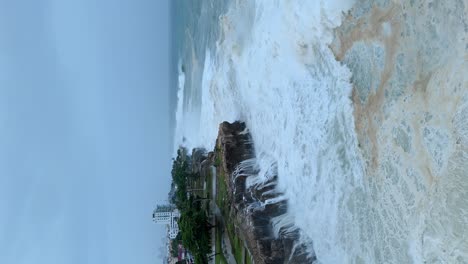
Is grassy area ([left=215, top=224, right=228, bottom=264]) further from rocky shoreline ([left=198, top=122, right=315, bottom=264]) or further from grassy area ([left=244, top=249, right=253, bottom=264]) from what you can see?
grassy area ([left=244, top=249, right=253, bottom=264])

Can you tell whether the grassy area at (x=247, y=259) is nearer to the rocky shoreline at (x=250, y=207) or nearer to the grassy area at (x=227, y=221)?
the grassy area at (x=227, y=221)

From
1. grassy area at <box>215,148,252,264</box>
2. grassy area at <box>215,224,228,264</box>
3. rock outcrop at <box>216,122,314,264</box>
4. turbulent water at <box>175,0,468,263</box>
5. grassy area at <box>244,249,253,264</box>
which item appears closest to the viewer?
turbulent water at <box>175,0,468,263</box>

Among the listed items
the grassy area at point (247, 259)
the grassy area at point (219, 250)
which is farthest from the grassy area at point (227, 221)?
the grassy area at point (219, 250)

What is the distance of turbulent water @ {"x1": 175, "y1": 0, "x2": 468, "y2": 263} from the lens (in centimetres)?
930

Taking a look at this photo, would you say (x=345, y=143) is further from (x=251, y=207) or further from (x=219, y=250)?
(x=219, y=250)

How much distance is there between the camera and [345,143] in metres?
13.1

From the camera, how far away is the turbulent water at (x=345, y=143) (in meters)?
9.30

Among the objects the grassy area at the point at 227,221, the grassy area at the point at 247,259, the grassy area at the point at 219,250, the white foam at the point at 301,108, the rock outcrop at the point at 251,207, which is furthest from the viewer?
the grassy area at the point at 219,250

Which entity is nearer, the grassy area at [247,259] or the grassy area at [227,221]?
the grassy area at [247,259]

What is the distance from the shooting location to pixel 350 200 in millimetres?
12914

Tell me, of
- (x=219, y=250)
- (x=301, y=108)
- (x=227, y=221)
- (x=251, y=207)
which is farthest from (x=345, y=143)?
(x=219, y=250)

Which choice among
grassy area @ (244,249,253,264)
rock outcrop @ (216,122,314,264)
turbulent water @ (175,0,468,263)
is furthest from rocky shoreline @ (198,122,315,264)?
grassy area @ (244,249,253,264)

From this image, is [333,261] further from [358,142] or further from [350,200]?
[358,142]

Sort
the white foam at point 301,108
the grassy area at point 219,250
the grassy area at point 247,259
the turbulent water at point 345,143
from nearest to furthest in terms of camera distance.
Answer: the turbulent water at point 345,143 → the white foam at point 301,108 → the grassy area at point 247,259 → the grassy area at point 219,250
